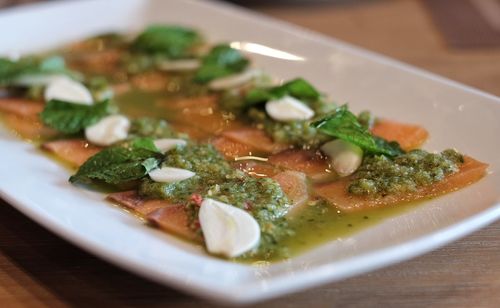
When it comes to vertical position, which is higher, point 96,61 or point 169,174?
point 169,174

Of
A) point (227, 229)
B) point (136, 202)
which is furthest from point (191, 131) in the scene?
point (227, 229)

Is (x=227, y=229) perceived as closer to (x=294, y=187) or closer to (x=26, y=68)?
(x=294, y=187)

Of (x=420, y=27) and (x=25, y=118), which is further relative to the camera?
(x=420, y=27)

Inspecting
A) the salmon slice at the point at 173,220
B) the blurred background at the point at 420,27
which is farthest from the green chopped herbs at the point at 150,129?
the blurred background at the point at 420,27

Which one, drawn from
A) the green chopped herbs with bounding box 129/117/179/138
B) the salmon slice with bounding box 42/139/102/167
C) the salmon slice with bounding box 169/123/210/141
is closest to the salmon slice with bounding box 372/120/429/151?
the salmon slice with bounding box 169/123/210/141

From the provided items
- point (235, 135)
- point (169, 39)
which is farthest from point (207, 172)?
point (169, 39)

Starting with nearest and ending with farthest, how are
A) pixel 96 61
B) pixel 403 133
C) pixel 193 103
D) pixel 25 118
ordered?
pixel 403 133
pixel 25 118
pixel 193 103
pixel 96 61

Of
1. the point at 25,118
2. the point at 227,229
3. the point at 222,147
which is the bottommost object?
the point at 25,118
